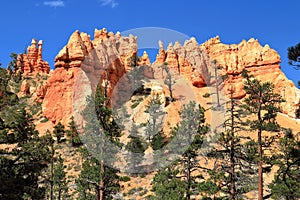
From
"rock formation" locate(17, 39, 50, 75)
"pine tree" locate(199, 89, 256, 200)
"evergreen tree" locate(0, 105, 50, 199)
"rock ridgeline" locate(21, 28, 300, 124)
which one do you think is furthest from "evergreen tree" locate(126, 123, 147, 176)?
"rock formation" locate(17, 39, 50, 75)

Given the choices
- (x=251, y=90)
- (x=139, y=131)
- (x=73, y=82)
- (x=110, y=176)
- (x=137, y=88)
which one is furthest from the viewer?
(x=137, y=88)

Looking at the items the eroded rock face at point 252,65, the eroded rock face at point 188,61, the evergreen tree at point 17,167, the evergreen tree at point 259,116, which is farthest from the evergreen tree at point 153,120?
the evergreen tree at point 17,167

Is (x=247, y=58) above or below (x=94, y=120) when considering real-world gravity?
above

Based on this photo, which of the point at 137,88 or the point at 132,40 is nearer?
the point at 137,88

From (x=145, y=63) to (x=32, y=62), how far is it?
4358 cm

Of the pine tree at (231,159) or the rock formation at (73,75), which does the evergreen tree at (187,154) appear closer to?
the pine tree at (231,159)

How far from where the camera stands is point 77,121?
59.8m

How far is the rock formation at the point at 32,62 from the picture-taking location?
372 ft

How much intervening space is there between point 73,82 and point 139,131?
19099 mm

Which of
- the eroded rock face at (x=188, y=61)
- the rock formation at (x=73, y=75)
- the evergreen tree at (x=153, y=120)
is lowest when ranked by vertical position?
the evergreen tree at (x=153, y=120)

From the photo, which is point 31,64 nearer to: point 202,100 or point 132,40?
point 132,40

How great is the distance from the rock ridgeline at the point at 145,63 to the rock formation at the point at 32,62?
36490 mm

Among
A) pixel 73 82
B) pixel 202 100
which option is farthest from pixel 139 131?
pixel 202 100

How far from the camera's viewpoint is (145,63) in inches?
3861
